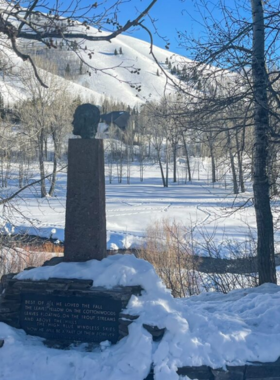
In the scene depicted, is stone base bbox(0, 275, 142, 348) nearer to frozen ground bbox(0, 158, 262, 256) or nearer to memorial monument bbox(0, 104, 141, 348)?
memorial monument bbox(0, 104, 141, 348)

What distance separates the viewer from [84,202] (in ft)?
17.6

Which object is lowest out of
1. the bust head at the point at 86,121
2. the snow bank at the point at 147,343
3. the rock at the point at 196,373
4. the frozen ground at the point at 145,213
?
the frozen ground at the point at 145,213

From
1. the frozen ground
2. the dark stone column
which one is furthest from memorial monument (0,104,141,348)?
the frozen ground

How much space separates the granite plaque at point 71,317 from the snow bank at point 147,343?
141 mm

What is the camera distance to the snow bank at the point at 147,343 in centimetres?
409

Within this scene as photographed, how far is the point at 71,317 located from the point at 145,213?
2010 centimetres

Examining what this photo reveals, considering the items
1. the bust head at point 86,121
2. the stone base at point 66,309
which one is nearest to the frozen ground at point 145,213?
the bust head at point 86,121

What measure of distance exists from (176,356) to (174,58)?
587 cm

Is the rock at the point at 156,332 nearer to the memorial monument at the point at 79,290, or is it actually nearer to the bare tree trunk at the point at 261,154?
the memorial monument at the point at 79,290

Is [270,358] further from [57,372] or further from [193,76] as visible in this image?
[193,76]

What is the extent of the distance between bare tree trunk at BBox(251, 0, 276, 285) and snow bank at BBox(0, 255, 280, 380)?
86.9 inches

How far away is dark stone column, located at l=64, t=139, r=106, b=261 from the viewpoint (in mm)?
5367

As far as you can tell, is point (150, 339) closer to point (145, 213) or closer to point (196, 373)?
point (196, 373)

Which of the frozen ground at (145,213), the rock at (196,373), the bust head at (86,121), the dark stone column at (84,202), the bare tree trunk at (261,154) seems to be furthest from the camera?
the frozen ground at (145,213)
